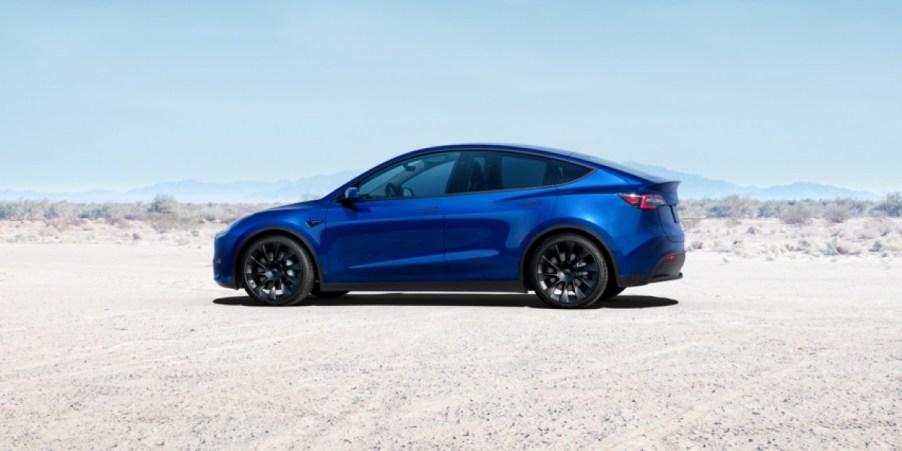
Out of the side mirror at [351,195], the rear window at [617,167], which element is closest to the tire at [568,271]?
the rear window at [617,167]

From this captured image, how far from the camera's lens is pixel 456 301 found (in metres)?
12.8

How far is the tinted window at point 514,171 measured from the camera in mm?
11453

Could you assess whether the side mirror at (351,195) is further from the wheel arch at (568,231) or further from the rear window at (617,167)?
the rear window at (617,167)

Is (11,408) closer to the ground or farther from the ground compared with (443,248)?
closer to the ground

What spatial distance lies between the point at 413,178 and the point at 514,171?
44.6 inches

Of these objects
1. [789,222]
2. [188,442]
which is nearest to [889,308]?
[188,442]

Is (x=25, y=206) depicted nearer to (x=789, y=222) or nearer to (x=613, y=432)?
(x=789, y=222)

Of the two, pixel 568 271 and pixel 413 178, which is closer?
pixel 568 271

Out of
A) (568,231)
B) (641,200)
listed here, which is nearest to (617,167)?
(641,200)

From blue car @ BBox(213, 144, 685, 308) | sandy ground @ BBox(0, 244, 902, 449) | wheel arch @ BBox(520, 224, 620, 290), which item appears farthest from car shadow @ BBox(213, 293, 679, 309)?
wheel arch @ BBox(520, 224, 620, 290)

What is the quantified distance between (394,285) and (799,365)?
5011 mm

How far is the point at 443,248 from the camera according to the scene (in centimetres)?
1147

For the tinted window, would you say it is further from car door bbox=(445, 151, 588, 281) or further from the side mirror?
the side mirror

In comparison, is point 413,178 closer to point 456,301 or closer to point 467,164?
point 467,164
